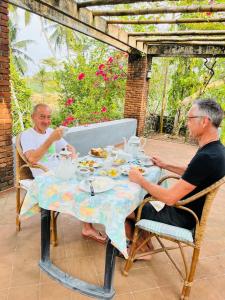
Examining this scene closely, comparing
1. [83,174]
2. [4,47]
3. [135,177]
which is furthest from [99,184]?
[4,47]

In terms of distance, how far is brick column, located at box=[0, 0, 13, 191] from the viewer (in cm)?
285

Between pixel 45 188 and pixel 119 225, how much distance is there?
0.58 metres

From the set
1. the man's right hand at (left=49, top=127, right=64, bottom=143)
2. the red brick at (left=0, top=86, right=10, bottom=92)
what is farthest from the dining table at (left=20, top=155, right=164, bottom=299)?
the red brick at (left=0, top=86, right=10, bottom=92)

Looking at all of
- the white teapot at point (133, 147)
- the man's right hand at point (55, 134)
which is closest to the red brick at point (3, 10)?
the man's right hand at point (55, 134)

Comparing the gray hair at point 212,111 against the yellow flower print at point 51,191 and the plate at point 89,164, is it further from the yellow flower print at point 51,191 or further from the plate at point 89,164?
the yellow flower print at point 51,191

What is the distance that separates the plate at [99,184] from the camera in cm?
163

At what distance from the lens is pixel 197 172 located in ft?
5.11

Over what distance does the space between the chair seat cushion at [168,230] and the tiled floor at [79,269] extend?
48 centimetres

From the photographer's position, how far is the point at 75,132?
427cm

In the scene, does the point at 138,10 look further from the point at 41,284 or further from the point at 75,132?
the point at 41,284

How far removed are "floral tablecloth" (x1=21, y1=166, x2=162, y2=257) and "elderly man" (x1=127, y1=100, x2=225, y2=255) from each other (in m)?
0.20

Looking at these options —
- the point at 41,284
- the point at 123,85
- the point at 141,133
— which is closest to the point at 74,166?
the point at 41,284

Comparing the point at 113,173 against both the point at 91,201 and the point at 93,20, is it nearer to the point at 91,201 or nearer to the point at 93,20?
the point at 91,201

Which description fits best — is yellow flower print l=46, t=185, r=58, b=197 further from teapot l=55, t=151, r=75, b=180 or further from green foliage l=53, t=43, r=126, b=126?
green foliage l=53, t=43, r=126, b=126
